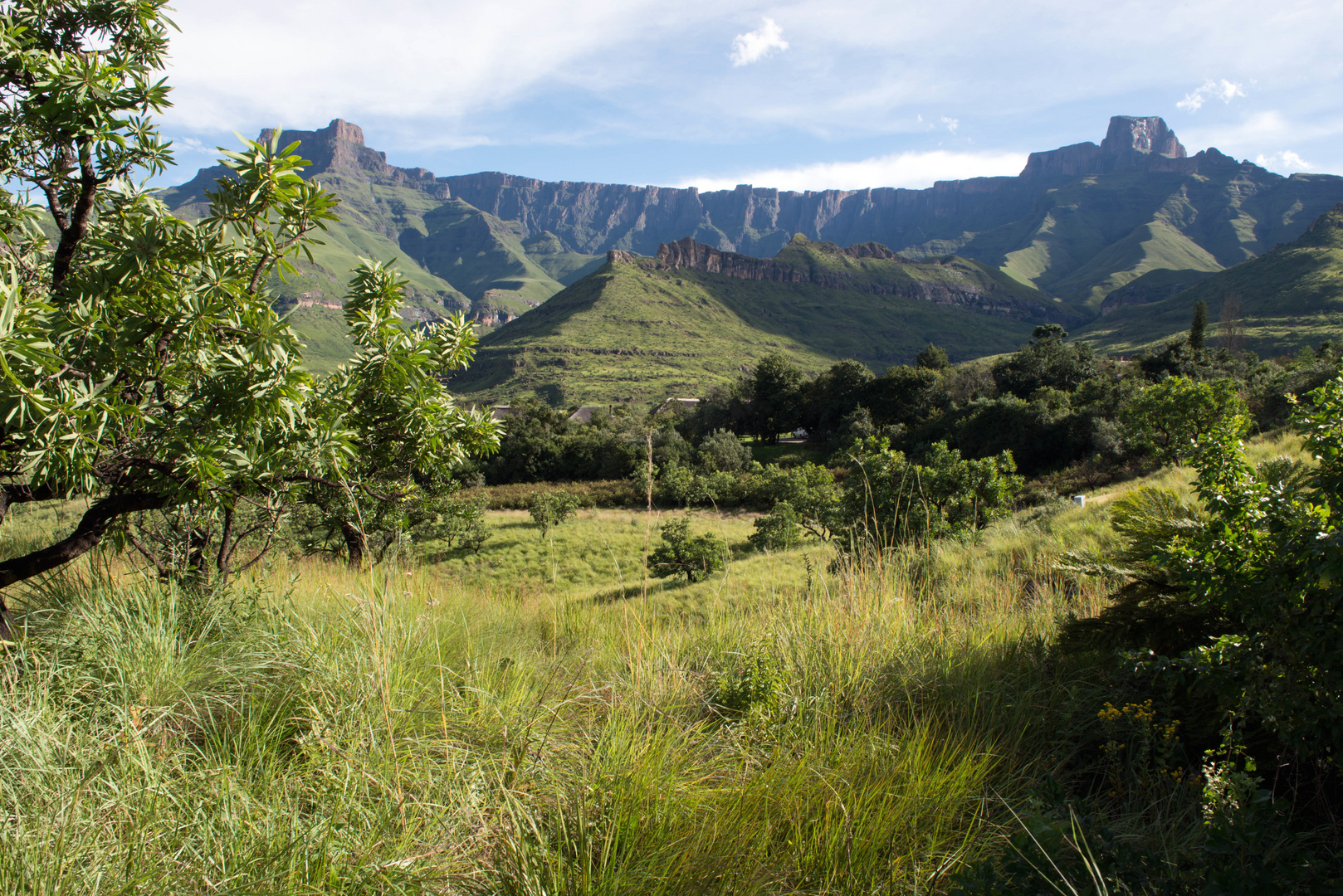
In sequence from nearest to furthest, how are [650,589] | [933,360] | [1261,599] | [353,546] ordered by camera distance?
→ [1261,599], [353,546], [650,589], [933,360]

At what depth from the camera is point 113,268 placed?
8.48 feet

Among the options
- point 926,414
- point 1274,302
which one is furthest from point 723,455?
point 1274,302

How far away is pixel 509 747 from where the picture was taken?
2365mm

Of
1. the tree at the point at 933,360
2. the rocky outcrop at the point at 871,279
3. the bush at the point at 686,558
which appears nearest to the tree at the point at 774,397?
the tree at the point at 933,360

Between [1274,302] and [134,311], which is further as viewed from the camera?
[1274,302]

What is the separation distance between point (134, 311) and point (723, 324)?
128 m

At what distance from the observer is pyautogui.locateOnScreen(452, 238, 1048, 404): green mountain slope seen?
321ft

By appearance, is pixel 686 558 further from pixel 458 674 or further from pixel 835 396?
pixel 835 396

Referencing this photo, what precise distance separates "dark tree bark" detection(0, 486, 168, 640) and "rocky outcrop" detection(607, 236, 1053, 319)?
→ 481 ft

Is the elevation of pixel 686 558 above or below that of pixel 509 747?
below

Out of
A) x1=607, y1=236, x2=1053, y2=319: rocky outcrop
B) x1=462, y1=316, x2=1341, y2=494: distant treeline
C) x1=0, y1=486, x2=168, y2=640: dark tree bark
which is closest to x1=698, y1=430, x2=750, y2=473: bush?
x1=462, y1=316, x2=1341, y2=494: distant treeline

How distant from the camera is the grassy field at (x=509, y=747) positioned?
1749 mm

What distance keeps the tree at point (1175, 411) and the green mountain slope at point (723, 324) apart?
69599mm

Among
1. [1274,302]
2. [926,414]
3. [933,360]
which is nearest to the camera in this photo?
[926,414]
